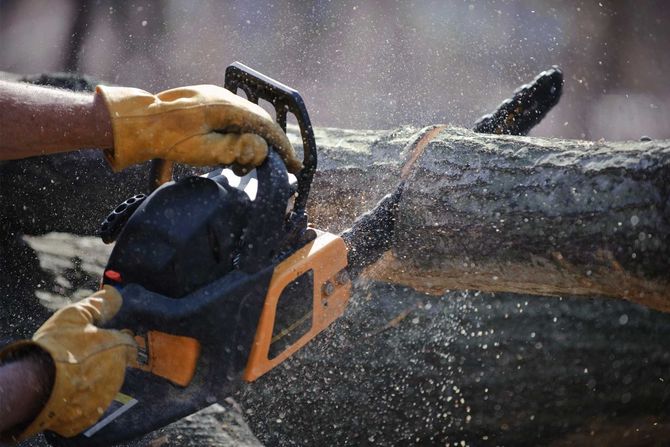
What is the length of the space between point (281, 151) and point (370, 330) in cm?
110

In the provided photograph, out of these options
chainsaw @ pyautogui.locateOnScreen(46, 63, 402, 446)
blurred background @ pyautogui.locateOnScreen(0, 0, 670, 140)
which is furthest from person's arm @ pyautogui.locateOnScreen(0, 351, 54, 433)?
blurred background @ pyautogui.locateOnScreen(0, 0, 670, 140)

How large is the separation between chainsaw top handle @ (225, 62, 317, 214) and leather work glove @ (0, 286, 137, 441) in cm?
62

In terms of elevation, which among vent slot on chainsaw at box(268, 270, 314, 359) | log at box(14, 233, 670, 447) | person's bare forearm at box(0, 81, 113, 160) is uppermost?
person's bare forearm at box(0, 81, 113, 160)

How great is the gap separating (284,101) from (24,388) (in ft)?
3.26

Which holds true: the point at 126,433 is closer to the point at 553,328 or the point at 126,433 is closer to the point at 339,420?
the point at 339,420

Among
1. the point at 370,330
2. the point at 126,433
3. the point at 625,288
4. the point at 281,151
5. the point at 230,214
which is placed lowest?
the point at 370,330

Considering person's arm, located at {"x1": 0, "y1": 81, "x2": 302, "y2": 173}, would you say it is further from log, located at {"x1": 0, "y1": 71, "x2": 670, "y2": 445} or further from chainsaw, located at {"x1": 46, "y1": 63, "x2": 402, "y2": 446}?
log, located at {"x1": 0, "y1": 71, "x2": 670, "y2": 445}

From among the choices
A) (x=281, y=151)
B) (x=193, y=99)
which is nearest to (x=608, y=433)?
(x=281, y=151)

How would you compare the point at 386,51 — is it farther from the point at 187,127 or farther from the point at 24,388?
the point at 24,388

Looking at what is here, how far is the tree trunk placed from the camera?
78.5 inches

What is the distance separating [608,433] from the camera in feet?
8.57

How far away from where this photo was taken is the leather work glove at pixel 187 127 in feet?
5.70

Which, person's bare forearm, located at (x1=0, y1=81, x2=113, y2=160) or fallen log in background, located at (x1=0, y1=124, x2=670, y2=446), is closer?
person's bare forearm, located at (x1=0, y1=81, x2=113, y2=160)

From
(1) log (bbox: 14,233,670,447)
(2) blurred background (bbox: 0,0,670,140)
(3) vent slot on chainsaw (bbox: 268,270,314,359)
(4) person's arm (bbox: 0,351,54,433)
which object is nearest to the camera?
(4) person's arm (bbox: 0,351,54,433)
